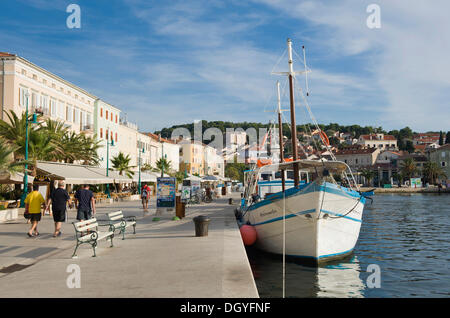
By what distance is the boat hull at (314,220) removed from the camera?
1254cm

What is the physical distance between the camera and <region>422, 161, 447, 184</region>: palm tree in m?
96.9

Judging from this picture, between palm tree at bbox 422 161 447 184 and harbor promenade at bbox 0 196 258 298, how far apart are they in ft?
326

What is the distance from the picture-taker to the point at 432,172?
97250 millimetres

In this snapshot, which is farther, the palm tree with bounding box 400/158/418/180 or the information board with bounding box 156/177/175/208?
the palm tree with bounding box 400/158/418/180

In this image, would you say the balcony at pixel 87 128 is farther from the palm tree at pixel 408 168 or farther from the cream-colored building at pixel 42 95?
the palm tree at pixel 408 168

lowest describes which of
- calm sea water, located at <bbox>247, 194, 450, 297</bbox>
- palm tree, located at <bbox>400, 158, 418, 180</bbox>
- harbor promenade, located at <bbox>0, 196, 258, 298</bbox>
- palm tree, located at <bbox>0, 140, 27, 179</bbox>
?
calm sea water, located at <bbox>247, 194, 450, 297</bbox>

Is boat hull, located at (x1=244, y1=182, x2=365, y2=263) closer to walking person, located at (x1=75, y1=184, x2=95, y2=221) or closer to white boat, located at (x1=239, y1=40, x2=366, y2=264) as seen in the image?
white boat, located at (x1=239, y1=40, x2=366, y2=264)

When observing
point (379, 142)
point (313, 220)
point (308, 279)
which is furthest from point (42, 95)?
point (379, 142)

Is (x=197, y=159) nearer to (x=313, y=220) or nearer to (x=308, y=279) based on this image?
(x=313, y=220)

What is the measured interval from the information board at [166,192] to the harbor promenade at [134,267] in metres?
7.77

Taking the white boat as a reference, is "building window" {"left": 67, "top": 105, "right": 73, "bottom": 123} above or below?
above

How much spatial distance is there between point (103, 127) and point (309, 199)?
149 ft

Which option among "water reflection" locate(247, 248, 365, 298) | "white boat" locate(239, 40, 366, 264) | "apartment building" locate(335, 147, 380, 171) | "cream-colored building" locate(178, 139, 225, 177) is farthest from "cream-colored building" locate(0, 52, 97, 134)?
"apartment building" locate(335, 147, 380, 171)
